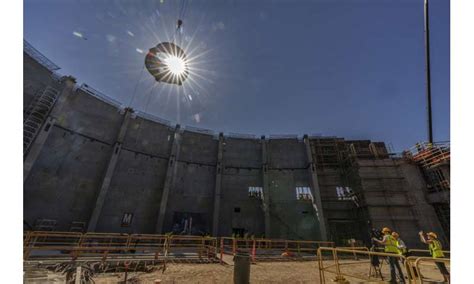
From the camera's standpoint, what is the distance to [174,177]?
2056 cm

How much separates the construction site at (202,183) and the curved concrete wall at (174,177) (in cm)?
10

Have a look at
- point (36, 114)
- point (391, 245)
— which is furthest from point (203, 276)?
point (36, 114)

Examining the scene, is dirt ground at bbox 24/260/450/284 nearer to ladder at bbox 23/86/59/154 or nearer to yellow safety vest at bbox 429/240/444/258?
yellow safety vest at bbox 429/240/444/258

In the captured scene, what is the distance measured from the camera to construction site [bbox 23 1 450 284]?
15.0 metres

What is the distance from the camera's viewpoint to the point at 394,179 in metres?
18.3

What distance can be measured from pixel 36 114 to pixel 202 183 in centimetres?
1530

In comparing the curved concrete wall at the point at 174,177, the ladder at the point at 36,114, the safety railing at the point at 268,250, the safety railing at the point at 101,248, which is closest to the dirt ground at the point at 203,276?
the safety railing at the point at 101,248

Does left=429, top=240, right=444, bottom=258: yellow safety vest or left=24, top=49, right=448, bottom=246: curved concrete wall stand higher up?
left=24, top=49, right=448, bottom=246: curved concrete wall

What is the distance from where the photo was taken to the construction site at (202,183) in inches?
589

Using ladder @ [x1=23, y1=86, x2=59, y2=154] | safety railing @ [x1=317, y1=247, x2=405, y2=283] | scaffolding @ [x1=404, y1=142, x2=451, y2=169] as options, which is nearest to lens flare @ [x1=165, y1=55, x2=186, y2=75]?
ladder @ [x1=23, y1=86, x2=59, y2=154]

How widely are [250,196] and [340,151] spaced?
11953mm

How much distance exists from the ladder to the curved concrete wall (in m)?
0.43

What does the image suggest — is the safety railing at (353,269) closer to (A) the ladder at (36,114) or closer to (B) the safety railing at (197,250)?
(B) the safety railing at (197,250)

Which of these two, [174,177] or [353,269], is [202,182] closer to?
[174,177]
